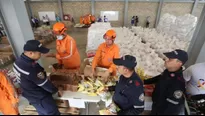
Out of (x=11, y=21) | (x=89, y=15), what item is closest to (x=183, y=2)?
(x=89, y=15)

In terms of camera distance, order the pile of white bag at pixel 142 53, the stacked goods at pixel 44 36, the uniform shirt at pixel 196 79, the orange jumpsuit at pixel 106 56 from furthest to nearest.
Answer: the stacked goods at pixel 44 36
the pile of white bag at pixel 142 53
the orange jumpsuit at pixel 106 56
the uniform shirt at pixel 196 79

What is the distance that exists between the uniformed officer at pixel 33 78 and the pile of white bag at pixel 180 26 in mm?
7084

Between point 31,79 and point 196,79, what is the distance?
9.26ft

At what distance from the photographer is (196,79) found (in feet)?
7.86

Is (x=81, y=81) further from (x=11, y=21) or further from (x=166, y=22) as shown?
(x=166, y=22)

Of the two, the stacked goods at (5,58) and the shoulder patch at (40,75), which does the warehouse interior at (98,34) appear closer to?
the stacked goods at (5,58)

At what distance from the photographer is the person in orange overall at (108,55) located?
2826mm

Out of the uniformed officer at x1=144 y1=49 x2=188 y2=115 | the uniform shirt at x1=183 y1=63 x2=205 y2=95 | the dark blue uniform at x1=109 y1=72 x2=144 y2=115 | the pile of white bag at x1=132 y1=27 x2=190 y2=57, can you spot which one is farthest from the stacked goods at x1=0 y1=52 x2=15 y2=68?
the uniform shirt at x1=183 y1=63 x2=205 y2=95

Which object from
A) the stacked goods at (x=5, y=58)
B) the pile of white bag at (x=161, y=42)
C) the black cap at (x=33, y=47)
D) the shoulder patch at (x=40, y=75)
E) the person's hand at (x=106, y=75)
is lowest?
the stacked goods at (x=5, y=58)

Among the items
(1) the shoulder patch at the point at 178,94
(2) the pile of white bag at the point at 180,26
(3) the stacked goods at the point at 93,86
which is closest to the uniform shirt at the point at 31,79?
(3) the stacked goods at the point at 93,86

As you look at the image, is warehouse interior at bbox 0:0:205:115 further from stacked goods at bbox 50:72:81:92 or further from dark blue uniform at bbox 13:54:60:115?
dark blue uniform at bbox 13:54:60:115

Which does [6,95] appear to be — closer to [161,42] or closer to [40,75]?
[40,75]

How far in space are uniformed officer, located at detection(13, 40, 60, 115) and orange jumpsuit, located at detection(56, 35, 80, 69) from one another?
3.69ft

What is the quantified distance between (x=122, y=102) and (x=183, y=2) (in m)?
10.4
